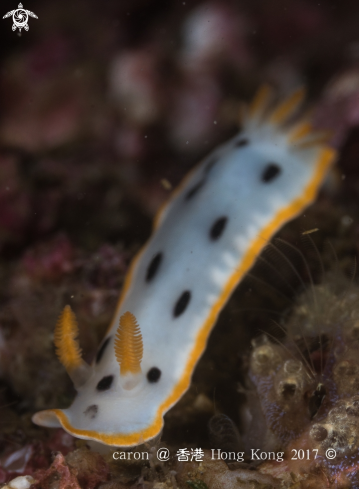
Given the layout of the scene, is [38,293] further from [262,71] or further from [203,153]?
[262,71]

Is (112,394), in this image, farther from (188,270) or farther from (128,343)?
(188,270)

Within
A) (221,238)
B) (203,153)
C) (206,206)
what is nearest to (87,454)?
(221,238)

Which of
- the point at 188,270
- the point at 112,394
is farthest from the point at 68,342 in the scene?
the point at 188,270

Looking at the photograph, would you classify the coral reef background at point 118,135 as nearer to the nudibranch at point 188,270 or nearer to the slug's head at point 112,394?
the nudibranch at point 188,270

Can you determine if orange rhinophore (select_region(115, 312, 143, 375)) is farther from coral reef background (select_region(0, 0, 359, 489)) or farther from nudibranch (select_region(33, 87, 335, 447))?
coral reef background (select_region(0, 0, 359, 489))

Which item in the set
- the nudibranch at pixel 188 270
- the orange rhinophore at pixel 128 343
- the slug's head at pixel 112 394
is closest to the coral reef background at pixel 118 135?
the nudibranch at pixel 188 270

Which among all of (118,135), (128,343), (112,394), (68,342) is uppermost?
(118,135)

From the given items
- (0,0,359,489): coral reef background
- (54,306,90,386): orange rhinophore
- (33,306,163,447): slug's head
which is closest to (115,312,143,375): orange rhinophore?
(33,306,163,447): slug's head
